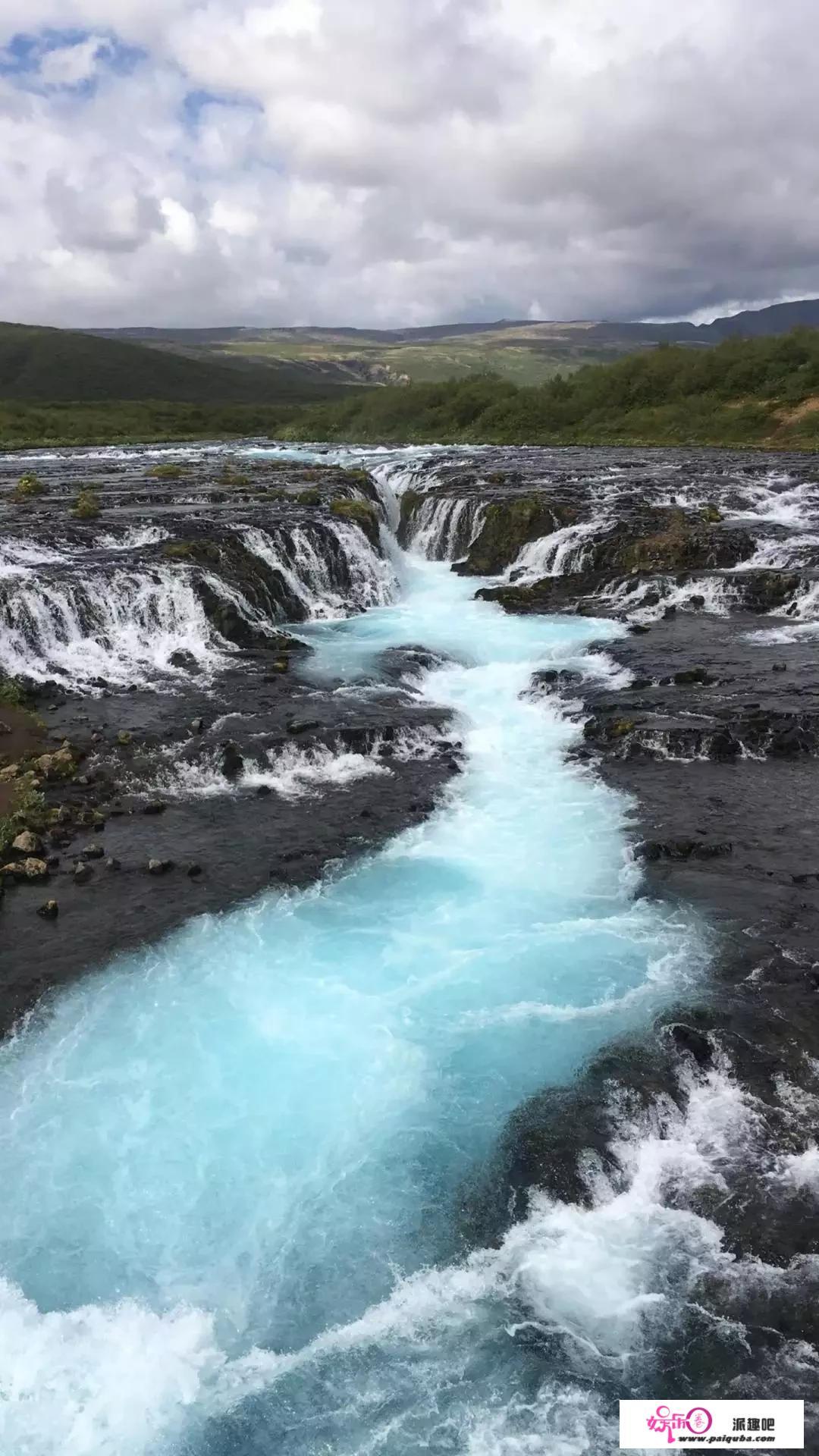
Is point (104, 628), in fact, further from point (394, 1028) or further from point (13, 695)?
point (394, 1028)

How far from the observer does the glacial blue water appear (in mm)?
9141

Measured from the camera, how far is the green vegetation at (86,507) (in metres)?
42.8

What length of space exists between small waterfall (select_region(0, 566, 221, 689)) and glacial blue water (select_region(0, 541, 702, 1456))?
15173mm

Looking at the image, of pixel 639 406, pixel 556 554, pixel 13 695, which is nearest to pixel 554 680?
pixel 556 554

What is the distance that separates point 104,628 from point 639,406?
8293 cm

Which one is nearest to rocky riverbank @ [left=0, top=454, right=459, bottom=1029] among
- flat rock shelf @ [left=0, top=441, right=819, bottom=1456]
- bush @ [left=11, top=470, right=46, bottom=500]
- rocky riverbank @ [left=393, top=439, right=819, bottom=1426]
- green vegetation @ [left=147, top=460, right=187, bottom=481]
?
flat rock shelf @ [left=0, top=441, right=819, bottom=1456]

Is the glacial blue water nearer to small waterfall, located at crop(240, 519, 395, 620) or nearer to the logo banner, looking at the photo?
the logo banner

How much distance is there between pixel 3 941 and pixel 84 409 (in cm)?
13989

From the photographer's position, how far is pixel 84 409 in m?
137

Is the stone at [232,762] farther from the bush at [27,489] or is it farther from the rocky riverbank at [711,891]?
the bush at [27,489]

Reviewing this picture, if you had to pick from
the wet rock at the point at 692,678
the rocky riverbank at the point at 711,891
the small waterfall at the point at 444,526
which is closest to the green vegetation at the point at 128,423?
the small waterfall at the point at 444,526

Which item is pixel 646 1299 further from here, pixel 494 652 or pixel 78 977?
pixel 494 652

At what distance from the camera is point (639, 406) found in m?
97.6

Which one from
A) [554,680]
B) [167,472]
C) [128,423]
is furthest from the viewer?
[128,423]
